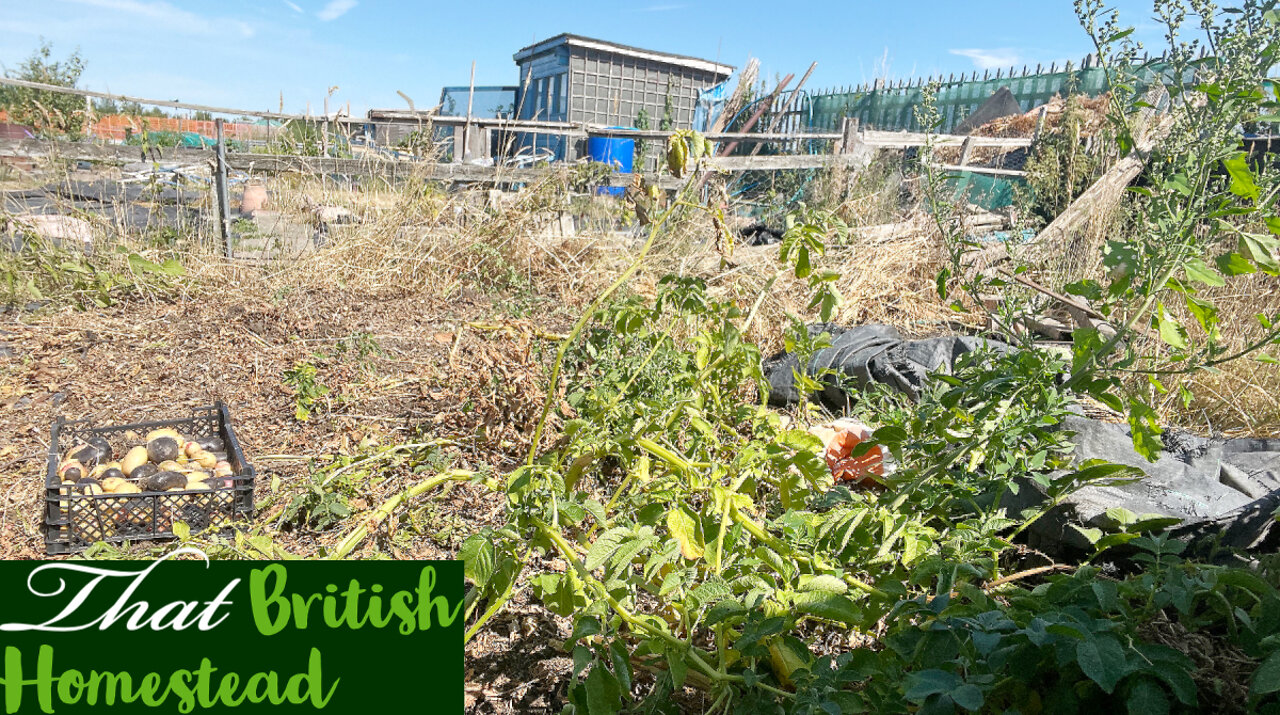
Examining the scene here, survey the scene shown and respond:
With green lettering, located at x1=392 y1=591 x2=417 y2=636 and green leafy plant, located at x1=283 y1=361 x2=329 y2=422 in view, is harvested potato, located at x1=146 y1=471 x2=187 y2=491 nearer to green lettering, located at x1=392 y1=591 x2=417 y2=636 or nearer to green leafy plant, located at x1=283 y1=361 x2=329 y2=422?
green leafy plant, located at x1=283 y1=361 x2=329 y2=422

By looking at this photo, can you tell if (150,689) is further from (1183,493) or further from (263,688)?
(1183,493)

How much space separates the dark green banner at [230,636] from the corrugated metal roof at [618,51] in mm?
23177

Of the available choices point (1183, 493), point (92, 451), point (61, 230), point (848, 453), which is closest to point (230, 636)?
point (92, 451)

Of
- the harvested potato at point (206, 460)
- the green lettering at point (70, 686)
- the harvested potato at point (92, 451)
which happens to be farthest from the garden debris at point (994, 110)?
the green lettering at point (70, 686)

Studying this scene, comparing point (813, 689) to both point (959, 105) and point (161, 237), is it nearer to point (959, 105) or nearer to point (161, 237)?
point (161, 237)

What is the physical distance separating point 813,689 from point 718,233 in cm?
141

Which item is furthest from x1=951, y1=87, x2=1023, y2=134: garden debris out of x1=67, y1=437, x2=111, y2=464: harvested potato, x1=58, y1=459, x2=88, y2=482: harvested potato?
x1=58, y1=459, x2=88, y2=482: harvested potato

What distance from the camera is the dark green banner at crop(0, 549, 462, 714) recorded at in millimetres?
1303

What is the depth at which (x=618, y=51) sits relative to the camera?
2450 centimetres

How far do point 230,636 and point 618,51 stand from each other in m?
25.1

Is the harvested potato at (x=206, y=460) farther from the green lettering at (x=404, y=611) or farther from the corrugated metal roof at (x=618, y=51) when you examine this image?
the corrugated metal roof at (x=618, y=51)

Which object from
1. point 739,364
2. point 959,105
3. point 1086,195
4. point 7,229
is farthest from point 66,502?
point 959,105

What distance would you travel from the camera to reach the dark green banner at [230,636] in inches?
51.3

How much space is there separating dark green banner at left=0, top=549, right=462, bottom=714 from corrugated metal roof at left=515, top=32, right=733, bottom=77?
23177 mm
